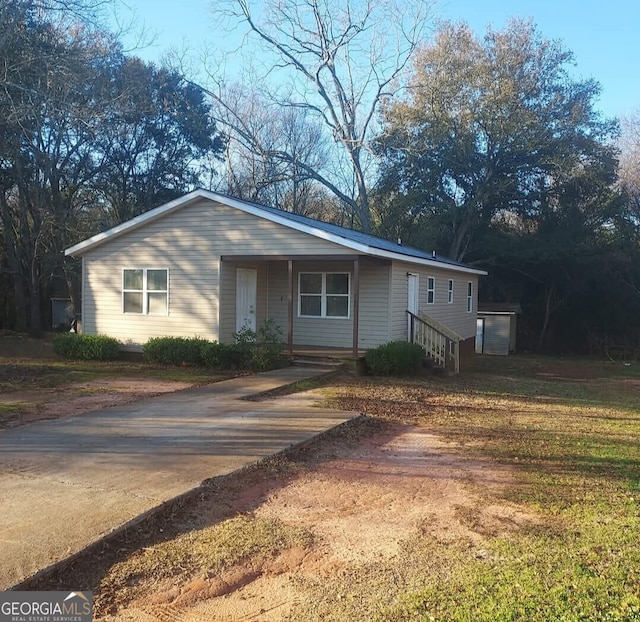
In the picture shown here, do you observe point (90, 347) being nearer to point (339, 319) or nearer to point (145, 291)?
point (145, 291)

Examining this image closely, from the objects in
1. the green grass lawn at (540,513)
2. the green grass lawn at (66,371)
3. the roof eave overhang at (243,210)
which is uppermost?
the roof eave overhang at (243,210)

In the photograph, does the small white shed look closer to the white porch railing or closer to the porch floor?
the white porch railing

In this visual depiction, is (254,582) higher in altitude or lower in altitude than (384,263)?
lower

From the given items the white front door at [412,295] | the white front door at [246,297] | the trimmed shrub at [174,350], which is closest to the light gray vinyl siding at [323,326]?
the white front door at [246,297]

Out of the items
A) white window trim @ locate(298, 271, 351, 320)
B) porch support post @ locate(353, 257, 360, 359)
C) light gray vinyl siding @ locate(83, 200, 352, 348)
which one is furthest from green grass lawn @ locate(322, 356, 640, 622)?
light gray vinyl siding @ locate(83, 200, 352, 348)

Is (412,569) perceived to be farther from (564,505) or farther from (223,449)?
(223,449)

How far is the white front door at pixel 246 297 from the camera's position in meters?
15.6

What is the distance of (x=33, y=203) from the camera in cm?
2256

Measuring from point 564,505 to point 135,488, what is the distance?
3.61 meters

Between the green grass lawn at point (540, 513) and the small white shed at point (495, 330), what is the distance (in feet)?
44.8

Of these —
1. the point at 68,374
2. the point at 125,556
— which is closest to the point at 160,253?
the point at 68,374

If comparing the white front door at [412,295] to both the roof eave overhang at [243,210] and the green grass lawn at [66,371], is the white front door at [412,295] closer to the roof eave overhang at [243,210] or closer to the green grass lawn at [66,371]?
the roof eave overhang at [243,210]

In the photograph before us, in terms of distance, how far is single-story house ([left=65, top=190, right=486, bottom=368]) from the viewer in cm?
1450

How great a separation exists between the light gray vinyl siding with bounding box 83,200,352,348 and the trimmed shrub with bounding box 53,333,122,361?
0.52 metres
